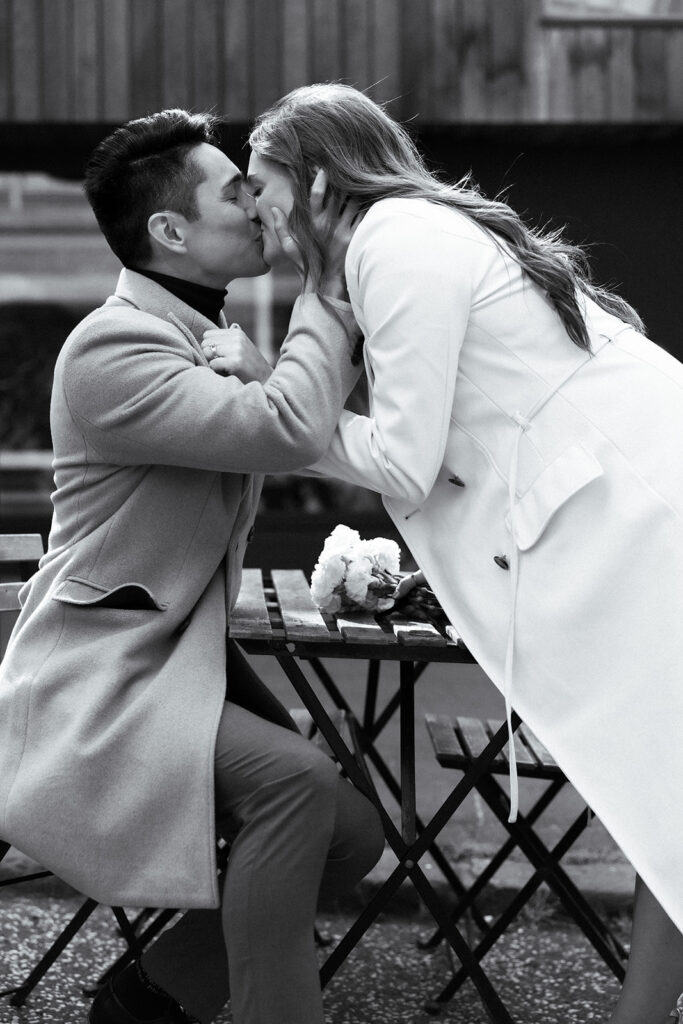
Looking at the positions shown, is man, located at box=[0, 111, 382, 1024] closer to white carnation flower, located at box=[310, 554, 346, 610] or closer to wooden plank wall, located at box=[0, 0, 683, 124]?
white carnation flower, located at box=[310, 554, 346, 610]

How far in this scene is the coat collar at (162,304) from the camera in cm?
270

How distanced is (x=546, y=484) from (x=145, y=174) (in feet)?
3.44

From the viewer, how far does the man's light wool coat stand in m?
2.40

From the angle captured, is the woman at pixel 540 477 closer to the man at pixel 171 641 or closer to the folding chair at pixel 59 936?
the man at pixel 171 641

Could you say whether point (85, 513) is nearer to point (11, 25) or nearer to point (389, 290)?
point (389, 290)

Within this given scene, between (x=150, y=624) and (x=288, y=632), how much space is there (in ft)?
1.10

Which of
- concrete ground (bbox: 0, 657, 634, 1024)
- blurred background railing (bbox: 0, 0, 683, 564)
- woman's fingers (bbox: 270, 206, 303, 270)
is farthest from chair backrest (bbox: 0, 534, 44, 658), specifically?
blurred background railing (bbox: 0, 0, 683, 564)

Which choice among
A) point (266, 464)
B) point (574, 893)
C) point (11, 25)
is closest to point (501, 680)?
point (266, 464)

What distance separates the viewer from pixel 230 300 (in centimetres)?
914

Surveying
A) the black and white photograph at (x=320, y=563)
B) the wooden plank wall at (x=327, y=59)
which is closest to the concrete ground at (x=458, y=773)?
the black and white photograph at (x=320, y=563)

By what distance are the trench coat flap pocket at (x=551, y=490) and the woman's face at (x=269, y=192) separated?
72 cm

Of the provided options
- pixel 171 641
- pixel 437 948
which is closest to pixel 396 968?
pixel 437 948

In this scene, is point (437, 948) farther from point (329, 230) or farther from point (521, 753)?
point (329, 230)

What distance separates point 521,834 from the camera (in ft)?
10.6
